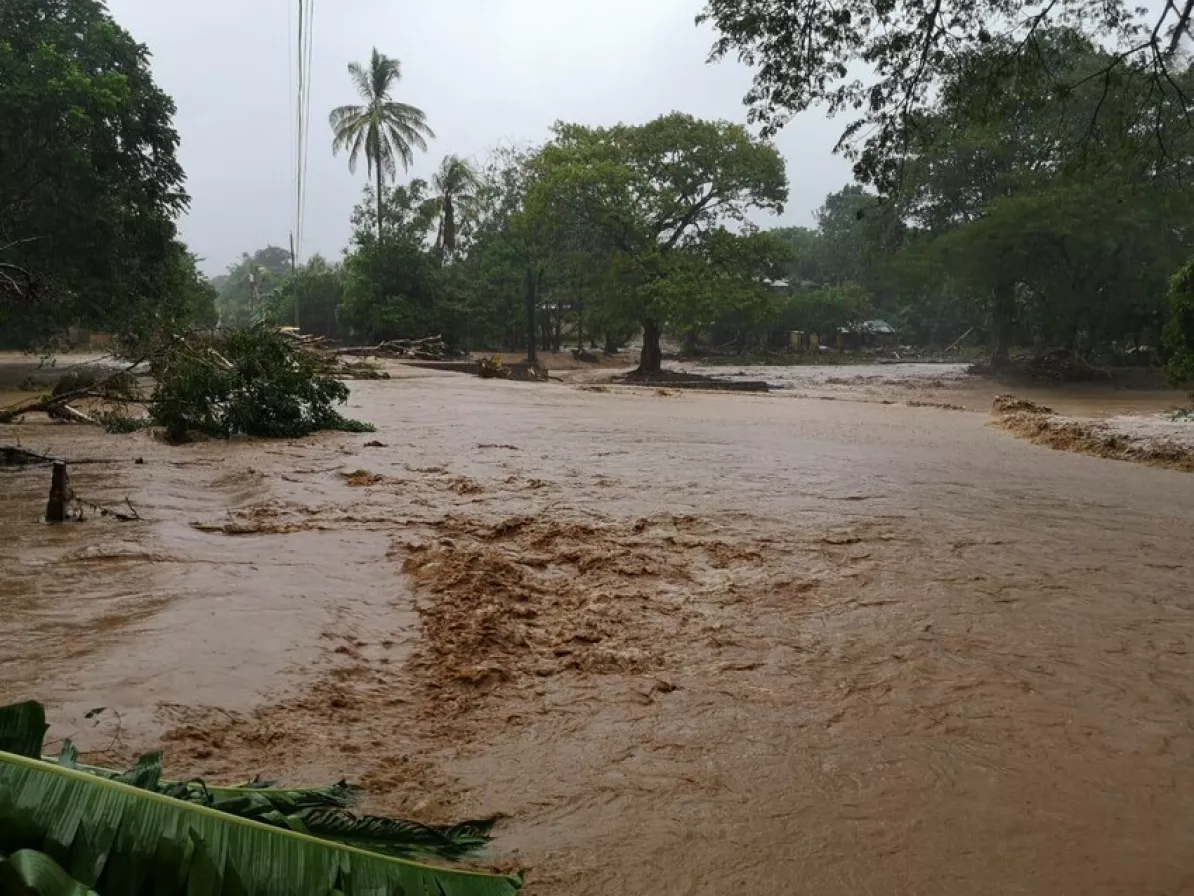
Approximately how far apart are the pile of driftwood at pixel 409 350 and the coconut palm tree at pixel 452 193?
12.2 m

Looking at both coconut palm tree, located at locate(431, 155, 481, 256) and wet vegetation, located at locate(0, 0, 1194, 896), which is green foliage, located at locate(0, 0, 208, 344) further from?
coconut palm tree, located at locate(431, 155, 481, 256)

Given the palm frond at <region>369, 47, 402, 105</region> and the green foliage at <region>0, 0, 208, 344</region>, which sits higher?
the palm frond at <region>369, 47, 402, 105</region>

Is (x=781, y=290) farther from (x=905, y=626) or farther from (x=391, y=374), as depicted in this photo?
(x=905, y=626)

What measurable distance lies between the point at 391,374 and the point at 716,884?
72.1 feet

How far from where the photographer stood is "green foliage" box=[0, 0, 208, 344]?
1819cm

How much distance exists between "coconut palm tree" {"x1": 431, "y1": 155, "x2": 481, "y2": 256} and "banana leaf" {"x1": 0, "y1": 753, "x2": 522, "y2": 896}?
145 ft

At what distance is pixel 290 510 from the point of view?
20.6 ft

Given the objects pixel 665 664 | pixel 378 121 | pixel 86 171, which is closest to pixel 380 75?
pixel 378 121

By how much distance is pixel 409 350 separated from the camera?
101 ft

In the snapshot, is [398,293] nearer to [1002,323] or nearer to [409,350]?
[409,350]

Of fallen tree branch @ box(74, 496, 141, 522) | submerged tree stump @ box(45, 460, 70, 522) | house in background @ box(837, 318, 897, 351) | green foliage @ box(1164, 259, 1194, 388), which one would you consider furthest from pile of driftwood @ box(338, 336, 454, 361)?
house in background @ box(837, 318, 897, 351)

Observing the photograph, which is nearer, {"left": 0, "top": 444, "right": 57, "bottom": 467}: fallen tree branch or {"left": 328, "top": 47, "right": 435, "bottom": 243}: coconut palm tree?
{"left": 0, "top": 444, "right": 57, "bottom": 467}: fallen tree branch

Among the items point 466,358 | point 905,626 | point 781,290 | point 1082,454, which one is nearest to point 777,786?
point 905,626

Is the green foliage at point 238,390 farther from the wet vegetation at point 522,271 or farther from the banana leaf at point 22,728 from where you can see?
the banana leaf at point 22,728
